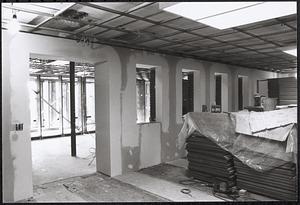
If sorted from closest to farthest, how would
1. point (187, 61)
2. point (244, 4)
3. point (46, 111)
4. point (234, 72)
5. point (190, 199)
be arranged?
point (244, 4)
point (190, 199)
point (187, 61)
point (234, 72)
point (46, 111)

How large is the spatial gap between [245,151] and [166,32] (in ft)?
7.62

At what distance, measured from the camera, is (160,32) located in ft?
13.3

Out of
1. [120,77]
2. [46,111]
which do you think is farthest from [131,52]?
[46,111]

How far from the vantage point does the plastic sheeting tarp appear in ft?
11.5

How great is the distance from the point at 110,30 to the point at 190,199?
9.51 feet

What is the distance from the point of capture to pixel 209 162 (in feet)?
14.0

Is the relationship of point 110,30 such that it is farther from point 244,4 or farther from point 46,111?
point 46,111

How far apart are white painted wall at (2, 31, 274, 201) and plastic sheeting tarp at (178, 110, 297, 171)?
45.0 inches

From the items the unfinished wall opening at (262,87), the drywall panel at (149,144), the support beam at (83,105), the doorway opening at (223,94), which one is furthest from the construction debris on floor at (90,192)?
the unfinished wall opening at (262,87)

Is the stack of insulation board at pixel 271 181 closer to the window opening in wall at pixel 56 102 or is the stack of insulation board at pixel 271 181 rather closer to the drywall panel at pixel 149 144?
the drywall panel at pixel 149 144

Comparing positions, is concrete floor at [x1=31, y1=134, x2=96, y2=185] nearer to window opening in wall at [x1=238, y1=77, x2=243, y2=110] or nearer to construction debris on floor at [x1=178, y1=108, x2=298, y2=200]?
construction debris on floor at [x1=178, y1=108, x2=298, y2=200]

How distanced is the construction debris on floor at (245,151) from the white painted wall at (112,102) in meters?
1.17

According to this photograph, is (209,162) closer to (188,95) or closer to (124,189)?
(124,189)

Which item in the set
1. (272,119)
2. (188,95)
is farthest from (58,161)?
(272,119)
